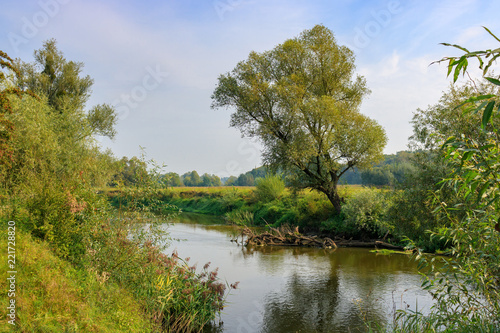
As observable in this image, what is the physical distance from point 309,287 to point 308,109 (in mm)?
13459

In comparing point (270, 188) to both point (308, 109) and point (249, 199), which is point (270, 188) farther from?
point (308, 109)

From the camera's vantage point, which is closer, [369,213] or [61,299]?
[61,299]

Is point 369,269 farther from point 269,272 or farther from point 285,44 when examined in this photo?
point 285,44

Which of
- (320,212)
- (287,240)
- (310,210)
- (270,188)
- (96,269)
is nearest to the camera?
(96,269)

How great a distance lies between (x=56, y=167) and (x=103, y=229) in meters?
10.3

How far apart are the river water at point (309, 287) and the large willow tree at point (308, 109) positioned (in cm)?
616

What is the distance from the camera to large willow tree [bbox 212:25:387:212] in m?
24.0

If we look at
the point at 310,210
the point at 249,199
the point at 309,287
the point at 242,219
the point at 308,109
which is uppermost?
the point at 308,109

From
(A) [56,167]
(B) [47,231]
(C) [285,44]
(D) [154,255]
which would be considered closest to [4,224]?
(B) [47,231]

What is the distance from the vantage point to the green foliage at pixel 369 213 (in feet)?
71.7

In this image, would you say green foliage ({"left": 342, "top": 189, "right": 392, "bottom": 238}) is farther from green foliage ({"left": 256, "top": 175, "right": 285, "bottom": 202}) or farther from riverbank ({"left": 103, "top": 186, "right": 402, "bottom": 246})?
green foliage ({"left": 256, "top": 175, "right": 285, "bottom": 202})

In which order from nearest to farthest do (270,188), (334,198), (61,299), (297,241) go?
(61,299), (297,241), (334,198), (270,188)

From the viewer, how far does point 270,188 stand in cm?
3622

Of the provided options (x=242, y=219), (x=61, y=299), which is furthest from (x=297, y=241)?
(x=61, y=299)
